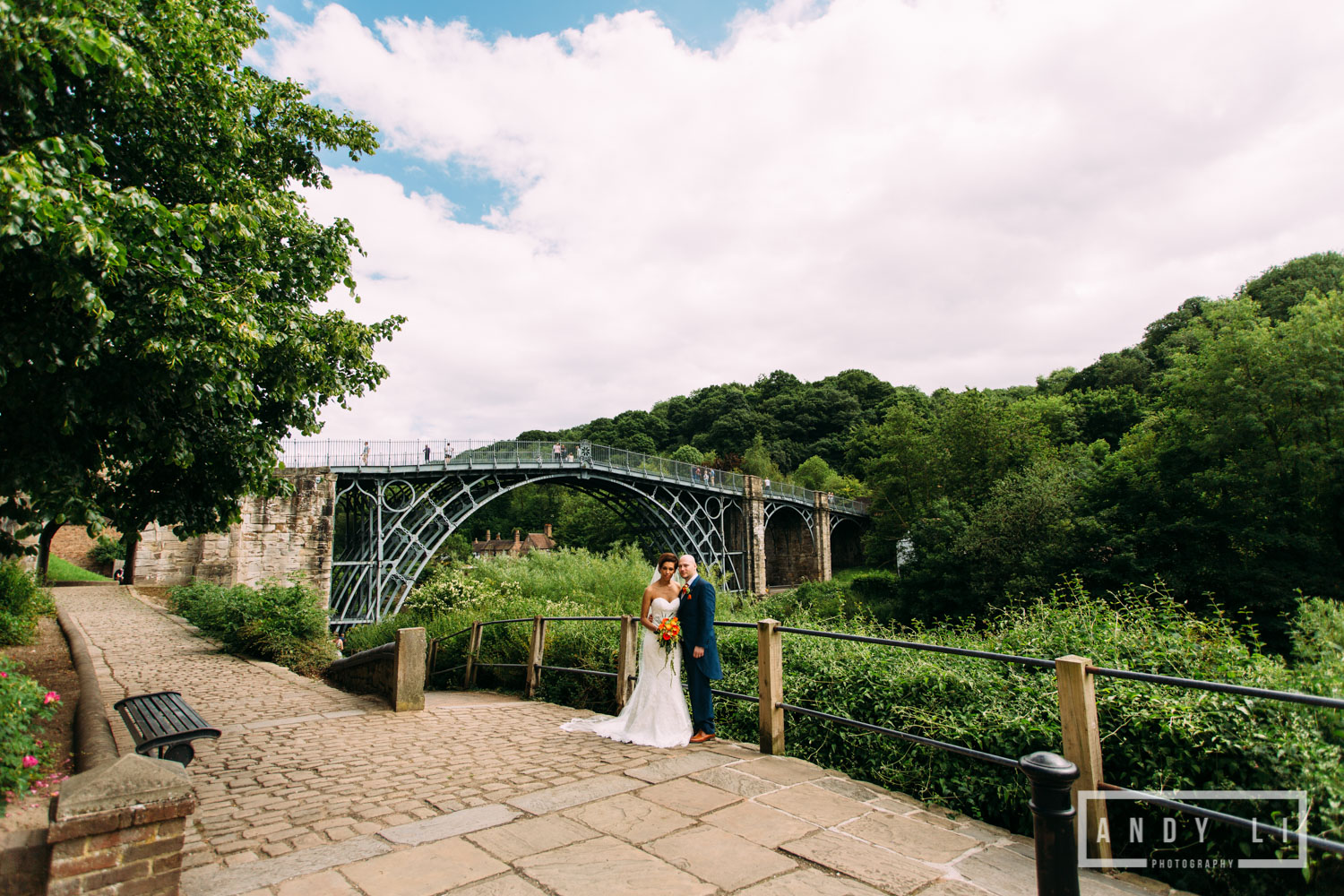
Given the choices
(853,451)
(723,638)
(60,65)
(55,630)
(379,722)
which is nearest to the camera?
(60,65)

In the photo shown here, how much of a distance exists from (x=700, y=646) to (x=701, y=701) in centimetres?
40

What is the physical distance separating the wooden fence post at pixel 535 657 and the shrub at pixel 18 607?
733 centimetres

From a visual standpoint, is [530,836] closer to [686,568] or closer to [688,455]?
[686,568]

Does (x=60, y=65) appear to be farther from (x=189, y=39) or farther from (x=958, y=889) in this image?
(x=958, y=889)

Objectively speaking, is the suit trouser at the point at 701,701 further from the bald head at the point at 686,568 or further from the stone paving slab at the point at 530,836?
the stone paving slab at the point at 530,836

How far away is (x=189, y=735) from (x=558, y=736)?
249 cm

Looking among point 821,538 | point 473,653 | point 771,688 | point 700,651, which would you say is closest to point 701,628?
point 700,651

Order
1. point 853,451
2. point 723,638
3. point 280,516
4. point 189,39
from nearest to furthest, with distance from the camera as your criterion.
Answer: point 189,39 → point 723,638 → point 280,516 → point 853,451

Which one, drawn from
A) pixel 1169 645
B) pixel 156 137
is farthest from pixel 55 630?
pixel 1169 645

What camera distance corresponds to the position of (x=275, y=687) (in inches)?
326

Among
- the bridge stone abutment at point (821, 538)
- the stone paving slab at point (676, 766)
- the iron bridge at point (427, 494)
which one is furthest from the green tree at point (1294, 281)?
the stone paving slab at point (676, 766)

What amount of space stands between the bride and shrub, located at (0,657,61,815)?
3.31 meters

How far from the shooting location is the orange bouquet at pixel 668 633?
204 inches

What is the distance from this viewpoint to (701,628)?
513cm
